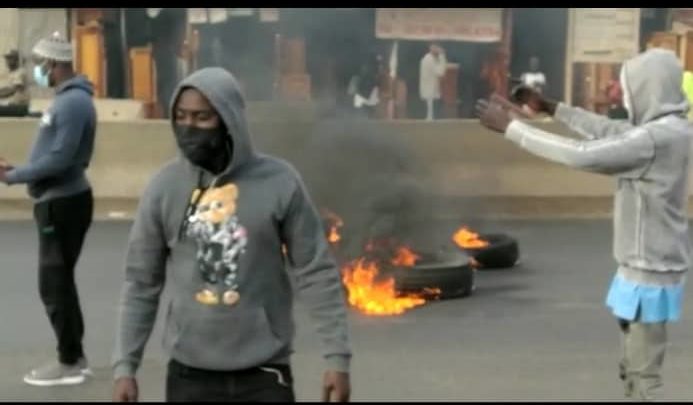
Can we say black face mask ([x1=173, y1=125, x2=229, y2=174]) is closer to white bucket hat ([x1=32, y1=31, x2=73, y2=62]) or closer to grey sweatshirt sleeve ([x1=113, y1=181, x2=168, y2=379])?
grey sweatshirt sleeve ([x1=113, y1=181, x2=168, y2=379])

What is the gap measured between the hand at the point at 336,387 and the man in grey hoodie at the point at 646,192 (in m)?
1.75

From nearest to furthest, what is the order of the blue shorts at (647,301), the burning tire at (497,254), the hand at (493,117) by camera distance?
the blue shorts at (647,301) < the hand at (493,117) < the burning tire at (497,254)

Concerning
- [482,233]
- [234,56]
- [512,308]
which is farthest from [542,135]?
[234,56]

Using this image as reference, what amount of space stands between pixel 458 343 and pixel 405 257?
151cm

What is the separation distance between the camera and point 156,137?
14055mm

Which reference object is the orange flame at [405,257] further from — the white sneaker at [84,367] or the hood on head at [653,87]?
the hood on head at [653,87]

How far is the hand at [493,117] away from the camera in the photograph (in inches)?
219

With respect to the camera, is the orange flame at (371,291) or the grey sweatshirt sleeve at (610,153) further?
the orange flame at (371,291)

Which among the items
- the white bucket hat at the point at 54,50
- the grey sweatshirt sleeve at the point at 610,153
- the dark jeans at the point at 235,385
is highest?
the white bucket hat at the point at 54,50

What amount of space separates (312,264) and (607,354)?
152 inches

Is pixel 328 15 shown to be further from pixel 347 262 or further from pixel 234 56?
pixel 347 262

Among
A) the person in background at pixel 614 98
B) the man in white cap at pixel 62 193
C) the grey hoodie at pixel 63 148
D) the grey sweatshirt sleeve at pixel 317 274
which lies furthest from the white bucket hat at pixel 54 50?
the person in background at pixel 614 98

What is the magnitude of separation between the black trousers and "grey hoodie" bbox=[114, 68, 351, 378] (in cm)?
275

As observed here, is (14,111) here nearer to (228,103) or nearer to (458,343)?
(458,343)
